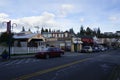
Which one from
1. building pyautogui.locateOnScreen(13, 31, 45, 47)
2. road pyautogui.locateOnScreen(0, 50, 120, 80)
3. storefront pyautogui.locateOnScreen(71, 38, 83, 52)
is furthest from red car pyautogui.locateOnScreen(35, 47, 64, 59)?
storefront pyautogui.locateOnScreen(71, 38, 83, 52)

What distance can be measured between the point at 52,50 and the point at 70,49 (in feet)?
132

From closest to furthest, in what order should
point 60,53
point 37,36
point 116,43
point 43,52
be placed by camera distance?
point 43,52 < point 60,53 < point 37,36 < point 116,43

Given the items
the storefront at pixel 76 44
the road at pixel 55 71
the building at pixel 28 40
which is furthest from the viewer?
the storefront at pixel 76 44

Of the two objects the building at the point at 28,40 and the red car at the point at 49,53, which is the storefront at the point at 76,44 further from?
A: the red car at the point at 49,53

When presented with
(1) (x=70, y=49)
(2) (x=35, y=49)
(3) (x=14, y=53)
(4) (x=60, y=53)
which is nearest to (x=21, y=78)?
(4) (x=60, y=53)

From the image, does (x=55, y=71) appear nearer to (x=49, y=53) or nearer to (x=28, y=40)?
(x=49, y=53)

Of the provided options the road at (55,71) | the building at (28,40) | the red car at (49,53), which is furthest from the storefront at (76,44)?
the road at (55,71)

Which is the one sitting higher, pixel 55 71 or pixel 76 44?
pixel 76 44

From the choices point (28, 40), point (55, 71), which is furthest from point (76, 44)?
point (55, 71)

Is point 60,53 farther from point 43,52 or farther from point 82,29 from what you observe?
point 82,29

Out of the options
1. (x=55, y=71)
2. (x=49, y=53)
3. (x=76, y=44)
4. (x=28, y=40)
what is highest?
(x=28, y=40)

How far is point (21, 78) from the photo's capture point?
47.7ft

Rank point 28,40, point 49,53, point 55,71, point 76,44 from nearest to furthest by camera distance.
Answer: point 55,71, point 49,53, point 28,40, point 76,44

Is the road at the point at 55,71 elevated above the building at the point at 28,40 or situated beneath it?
situated beneath
